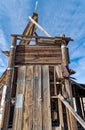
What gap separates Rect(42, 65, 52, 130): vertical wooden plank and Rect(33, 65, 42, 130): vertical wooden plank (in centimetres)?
17

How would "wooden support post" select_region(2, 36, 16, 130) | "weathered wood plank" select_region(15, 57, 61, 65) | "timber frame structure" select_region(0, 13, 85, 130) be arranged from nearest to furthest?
1. "wooden support post" select_region(2, 36, 16, 130)
2. "timber frame structure" select_region(0, 13, 85, 130)
3. "weathered wood plank" select_region(15, 57, 61, 65)

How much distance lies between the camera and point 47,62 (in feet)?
20.1

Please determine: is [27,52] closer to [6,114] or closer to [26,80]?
[26,80]

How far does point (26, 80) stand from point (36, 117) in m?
1.55

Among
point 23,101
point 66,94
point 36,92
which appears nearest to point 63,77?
point 66,94

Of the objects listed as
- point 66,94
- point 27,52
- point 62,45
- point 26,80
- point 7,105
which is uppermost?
point 62,45

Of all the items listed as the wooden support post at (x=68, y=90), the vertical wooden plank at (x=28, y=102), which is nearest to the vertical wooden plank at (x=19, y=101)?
the vertical wooden plank at (x=28, y=102)

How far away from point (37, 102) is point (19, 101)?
709 mm

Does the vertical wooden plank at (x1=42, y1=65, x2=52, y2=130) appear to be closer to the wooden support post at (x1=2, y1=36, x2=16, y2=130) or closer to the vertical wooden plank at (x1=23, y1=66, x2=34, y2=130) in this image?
the vertical wooden plank at (x1=23, y1=66, x2=34, y2=130)

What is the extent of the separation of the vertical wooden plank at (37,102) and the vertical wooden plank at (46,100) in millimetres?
173

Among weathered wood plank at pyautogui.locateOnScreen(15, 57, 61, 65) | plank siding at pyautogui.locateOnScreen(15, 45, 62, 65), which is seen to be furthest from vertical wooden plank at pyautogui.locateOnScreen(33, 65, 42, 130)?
plank siding at pyautogui.locateOnScreen(15, 45, 62, 65)

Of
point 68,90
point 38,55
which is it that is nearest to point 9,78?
point 38,55

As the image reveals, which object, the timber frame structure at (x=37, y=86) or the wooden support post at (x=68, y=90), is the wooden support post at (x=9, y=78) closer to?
the timber frame structure at (x=37, y=86)

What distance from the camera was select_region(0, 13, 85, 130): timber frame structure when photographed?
491cm
